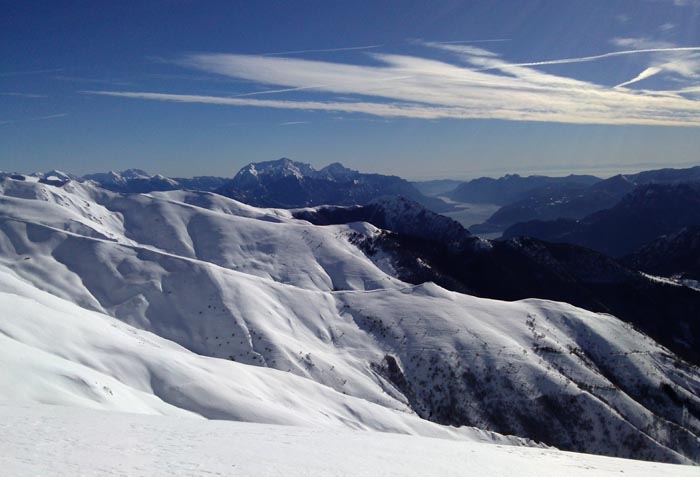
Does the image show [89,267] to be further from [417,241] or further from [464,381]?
[417,241]

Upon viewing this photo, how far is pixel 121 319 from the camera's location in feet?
260

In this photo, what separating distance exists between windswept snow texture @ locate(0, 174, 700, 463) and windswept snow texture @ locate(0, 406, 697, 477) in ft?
31.4

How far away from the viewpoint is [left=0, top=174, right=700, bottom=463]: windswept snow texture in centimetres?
3956

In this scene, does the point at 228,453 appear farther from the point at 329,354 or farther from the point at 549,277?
the point at 549,277

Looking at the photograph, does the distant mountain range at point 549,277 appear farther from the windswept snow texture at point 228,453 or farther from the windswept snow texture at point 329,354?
the windswept snow texture at point 228,453

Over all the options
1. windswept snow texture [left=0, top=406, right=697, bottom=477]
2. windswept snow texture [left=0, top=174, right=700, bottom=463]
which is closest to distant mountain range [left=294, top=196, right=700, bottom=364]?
windswept snow texture [left=0, top=174, right=700, bottom=463]

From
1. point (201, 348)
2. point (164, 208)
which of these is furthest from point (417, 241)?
point (201, 348)

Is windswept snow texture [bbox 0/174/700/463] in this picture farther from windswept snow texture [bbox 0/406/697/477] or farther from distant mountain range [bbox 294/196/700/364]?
distant mountain range [bbox 294/196/700/364]

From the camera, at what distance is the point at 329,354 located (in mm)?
77562

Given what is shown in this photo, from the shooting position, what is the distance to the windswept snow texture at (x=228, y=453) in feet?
48.6

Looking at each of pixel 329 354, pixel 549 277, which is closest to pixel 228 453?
pixel 329 354

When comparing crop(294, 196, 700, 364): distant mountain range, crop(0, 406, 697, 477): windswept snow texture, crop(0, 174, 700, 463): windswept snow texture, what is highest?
crop(0, 406, 697, 477): windswept snow texture

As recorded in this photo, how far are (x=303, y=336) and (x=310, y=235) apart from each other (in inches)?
3800

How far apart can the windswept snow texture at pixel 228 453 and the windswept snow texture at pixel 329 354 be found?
9559 mm
